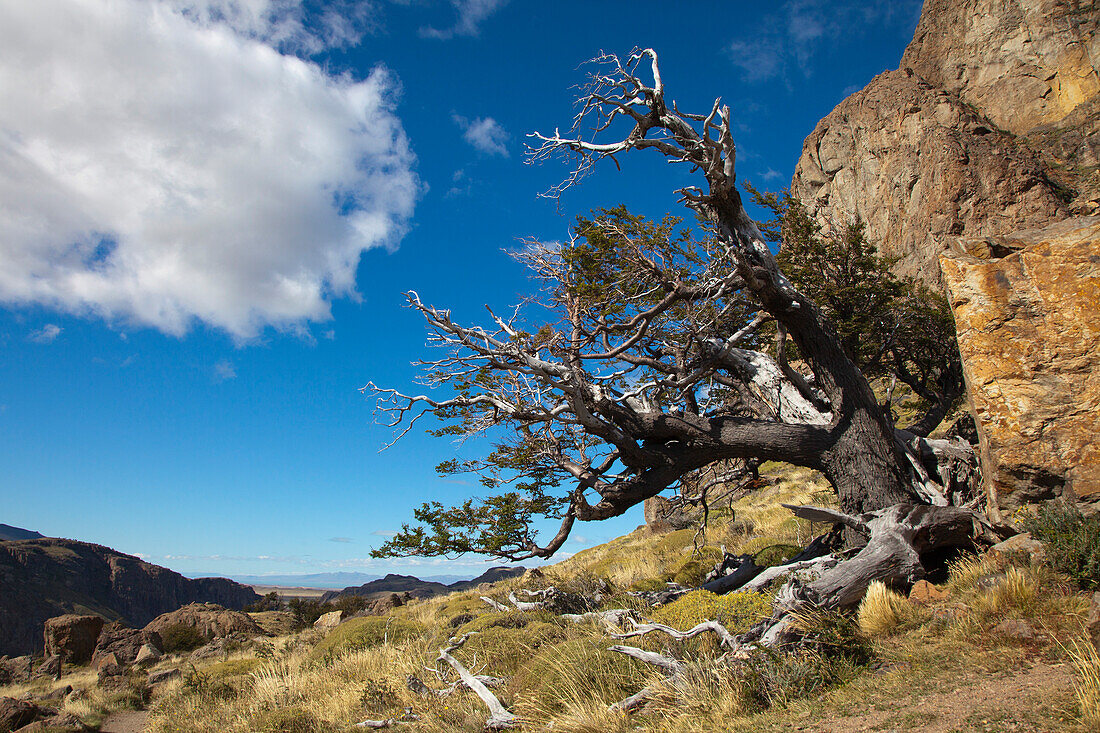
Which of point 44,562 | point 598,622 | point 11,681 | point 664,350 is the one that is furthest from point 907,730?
point 44,562

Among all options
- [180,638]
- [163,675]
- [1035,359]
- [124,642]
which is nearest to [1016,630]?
[1035,359]

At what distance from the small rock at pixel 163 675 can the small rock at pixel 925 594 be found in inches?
730

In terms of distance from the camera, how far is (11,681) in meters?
21.3

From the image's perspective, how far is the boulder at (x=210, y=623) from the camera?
2288 centimetres

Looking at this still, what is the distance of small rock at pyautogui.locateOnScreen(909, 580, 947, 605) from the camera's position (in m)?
6.38

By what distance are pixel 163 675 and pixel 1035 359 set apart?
2234cm

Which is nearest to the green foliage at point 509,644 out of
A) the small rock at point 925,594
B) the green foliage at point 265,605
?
the small rock at point 925,594

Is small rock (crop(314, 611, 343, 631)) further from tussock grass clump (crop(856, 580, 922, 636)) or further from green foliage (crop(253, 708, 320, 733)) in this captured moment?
tussock grass clump (crop(856, 580, 922, 636))

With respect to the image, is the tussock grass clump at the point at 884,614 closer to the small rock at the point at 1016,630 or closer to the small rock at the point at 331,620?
the small rock at the point at 1016,630

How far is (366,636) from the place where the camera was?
45.4ft

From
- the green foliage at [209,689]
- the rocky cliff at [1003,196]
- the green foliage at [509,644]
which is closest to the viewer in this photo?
the rocky cliff at [1003,196]

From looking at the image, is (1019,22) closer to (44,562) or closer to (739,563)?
(739,563)

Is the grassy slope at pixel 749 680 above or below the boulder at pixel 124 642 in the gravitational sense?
above

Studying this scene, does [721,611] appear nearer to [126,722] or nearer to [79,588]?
[126,722]
